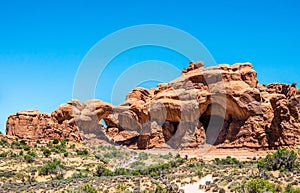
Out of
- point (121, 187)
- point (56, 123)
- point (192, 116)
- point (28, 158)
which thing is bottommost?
point (121, 187)

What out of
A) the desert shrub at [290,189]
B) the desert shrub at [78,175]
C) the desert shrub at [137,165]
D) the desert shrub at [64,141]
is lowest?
the desert shrub at [290,189]

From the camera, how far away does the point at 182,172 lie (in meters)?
39.1

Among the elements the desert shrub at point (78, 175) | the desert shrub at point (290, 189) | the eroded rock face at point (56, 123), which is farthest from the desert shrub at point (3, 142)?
the desert shrub at point (290, 189)

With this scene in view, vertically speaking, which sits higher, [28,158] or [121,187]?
[28,158]

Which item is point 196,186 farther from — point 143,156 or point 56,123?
point 56,123

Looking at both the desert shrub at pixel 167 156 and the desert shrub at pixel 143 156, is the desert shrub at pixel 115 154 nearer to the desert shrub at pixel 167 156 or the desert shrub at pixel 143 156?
the desert shrub at pixel 143 156

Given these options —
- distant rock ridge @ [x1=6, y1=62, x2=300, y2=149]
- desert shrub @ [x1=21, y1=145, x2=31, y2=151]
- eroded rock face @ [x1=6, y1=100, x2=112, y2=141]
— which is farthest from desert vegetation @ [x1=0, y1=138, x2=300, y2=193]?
distant rock ridge @ [x1=6, y1=62, x2=300, y2=149]

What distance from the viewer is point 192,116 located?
2126 inches

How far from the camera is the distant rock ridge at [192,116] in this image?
4994 centimetres

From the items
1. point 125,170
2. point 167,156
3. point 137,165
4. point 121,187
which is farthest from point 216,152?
point 121,187

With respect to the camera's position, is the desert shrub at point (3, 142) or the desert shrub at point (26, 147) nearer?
the desert shrub at point (26, 147)

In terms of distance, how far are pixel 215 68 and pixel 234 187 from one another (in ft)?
89.4

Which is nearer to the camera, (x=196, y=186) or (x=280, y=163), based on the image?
(x=196, y=186)

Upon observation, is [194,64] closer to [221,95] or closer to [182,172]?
[221,95]
